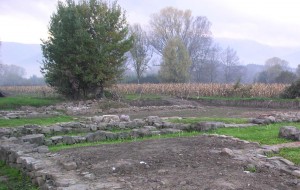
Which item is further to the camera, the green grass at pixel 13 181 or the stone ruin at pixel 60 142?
the green grass at pixel 13 181

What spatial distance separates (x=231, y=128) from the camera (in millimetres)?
17297

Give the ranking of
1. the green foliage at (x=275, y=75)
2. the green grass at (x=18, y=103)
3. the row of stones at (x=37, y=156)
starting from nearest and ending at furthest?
the row of stones at (x=37, y=156)
the green grass at (x=18, y=103)
the green foliage at (x=275, y=75)

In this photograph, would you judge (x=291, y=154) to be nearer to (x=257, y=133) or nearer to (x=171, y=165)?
(x=171, y=165)

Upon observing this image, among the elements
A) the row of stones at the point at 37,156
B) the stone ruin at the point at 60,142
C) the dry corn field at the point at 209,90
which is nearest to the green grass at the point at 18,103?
the dry corn field at the point at 209,90

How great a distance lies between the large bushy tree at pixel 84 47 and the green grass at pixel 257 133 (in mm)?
18664

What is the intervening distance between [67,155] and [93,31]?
24190mm

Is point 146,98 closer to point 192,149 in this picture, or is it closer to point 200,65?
point 192,149

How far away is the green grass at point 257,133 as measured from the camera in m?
13.8

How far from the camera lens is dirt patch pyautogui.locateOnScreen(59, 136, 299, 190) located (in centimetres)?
821

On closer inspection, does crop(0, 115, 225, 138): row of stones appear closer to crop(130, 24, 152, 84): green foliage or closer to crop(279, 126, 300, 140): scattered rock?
crop(279, 126, 300, 140): scattered rock

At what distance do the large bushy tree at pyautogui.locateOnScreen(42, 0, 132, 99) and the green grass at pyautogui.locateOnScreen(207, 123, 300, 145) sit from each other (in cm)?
1866

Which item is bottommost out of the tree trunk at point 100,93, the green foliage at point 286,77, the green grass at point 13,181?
the green grass at point 13,181

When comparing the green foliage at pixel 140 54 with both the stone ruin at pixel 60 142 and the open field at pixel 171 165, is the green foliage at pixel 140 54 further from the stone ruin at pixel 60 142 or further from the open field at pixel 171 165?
the open field at pixel 171 165

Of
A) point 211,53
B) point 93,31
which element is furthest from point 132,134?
point 211,53
